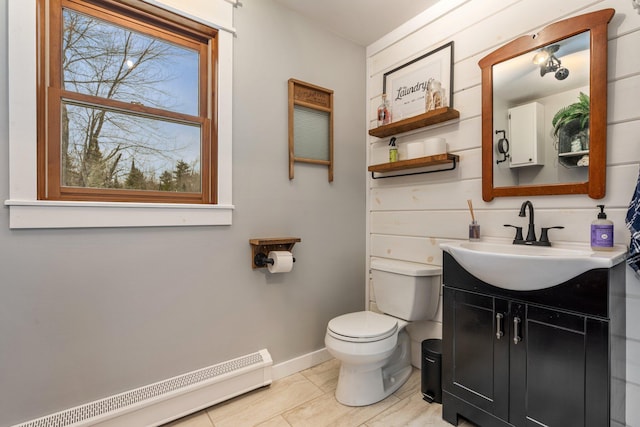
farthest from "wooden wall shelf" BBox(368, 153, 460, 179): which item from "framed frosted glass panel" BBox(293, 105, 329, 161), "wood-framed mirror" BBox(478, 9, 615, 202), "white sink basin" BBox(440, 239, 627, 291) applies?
"white sink basin" BBox(440, 239, 627, 291)

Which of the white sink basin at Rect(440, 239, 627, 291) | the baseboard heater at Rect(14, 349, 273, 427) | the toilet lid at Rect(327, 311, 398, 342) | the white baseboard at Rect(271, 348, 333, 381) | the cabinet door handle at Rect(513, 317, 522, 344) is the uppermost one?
the white sink basin at Rect(440, 239, 627, 291)

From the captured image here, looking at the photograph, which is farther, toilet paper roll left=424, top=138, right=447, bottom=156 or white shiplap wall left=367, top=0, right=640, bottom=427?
toilet paper roll left=424, top=138, right=447, bottom=156

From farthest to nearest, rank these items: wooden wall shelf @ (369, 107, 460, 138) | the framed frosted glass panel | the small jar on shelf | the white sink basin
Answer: the small jar on shelf
the framed frosted glass panel
wooden wall shelf @ (369, 107, 460, 138)
the white sink basin

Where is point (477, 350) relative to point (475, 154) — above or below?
below

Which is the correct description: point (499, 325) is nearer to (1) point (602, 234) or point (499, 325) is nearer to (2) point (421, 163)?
(1) point (602, 234)

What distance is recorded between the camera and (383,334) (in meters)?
1.66

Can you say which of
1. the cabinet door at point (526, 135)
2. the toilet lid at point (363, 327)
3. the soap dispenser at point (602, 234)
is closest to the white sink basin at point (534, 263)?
the soap dispenser at point (602, 234)

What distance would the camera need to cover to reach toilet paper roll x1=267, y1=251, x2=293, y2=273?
1.83 m

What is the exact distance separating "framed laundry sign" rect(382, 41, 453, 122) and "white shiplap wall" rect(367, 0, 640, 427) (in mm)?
53

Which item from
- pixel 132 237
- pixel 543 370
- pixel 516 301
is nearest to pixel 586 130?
pixel 516 301

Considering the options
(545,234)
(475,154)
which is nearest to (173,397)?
(545,234)

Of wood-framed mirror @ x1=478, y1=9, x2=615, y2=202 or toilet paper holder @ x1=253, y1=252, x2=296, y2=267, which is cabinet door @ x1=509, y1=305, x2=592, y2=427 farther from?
toilet paper holder @ x1=253, y1=252, x2=296, y2=267

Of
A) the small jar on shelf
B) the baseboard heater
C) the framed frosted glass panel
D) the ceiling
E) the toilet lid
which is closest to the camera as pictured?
the baseboard heater

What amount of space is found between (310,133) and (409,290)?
1.23 meters
